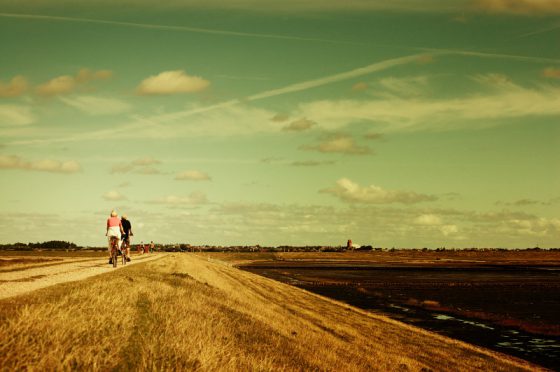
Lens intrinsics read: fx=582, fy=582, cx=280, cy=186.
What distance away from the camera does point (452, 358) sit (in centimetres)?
2739

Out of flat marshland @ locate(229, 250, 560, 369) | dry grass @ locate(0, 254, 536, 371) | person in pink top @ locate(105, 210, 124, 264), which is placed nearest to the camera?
dry grass @ locate(0, 254, 536, 371)

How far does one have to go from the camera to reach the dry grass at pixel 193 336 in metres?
10.8

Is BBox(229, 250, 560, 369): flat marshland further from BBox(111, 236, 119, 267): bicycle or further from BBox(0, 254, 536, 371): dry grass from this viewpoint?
BBox(111, 236, 119, 267): bicycle

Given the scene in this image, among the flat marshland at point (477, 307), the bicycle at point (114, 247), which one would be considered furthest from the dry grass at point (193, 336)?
the bicycle at point (114, 247)

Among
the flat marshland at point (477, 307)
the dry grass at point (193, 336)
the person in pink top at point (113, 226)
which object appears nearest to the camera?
the dry grass at point (193, 336)

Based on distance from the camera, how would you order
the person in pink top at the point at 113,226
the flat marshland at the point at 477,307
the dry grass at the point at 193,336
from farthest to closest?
the flat marshland at the point at 477,307 → the person in pink top at the point at 113,226 → the dry grass at the point at 193,336

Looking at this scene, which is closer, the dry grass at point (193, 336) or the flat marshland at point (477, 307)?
the dry grass at point (193, 336)

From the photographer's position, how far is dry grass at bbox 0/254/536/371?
1080 cm

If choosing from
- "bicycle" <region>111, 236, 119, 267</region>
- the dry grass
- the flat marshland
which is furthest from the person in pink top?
the flat marshland

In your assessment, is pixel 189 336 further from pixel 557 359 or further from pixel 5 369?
pixel 557 359

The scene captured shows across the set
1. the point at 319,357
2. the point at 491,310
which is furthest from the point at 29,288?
the point at 491,310

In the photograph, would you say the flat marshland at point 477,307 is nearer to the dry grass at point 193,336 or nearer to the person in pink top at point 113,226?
the dry grass at point 193,336

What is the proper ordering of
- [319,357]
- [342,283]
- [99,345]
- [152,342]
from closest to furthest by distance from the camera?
1. [99,345]
2. [152,342]
3. [319,357]
4. [342,283]

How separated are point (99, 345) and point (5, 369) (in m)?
2.57
